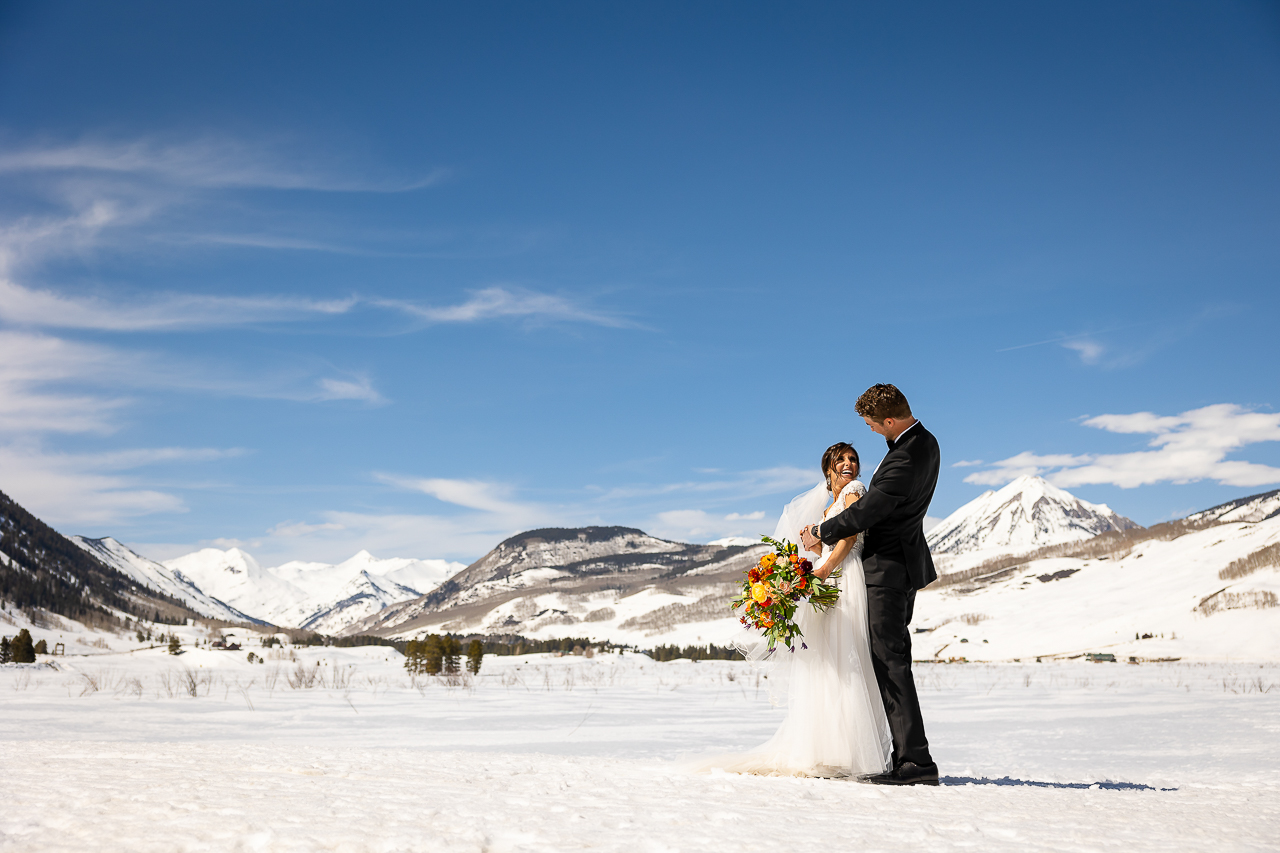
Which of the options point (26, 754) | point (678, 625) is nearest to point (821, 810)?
point (26, 754)

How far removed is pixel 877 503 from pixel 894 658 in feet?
2.80

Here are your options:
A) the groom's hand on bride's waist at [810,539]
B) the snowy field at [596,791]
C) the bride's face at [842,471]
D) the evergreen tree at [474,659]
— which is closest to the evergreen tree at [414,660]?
the evergreen tree at [474,659]

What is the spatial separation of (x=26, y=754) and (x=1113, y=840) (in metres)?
4.34

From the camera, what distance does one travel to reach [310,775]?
3.34 m

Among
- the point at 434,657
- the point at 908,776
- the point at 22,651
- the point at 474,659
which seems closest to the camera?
the point at 908,776

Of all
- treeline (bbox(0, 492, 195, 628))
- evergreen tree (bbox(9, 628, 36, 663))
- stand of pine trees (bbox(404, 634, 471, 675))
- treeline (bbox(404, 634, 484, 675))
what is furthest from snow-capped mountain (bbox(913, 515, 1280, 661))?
treeline (bbox(0, 492, 195, 628))

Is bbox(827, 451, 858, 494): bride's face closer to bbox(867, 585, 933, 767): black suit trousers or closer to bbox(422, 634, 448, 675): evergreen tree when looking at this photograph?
bbox(867, 585, 933, 767): black suit trousers

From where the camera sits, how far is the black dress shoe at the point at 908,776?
411cm

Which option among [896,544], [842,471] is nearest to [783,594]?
[896,544]

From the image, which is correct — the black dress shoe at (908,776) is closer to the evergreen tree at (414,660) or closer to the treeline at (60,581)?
the evergreen tree at (414,660)

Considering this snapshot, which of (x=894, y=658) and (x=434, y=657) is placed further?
(x=434, y=657)

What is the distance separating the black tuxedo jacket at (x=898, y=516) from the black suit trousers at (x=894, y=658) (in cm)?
8

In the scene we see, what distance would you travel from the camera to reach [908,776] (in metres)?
4.12

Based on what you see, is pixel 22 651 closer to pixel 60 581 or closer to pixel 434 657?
pixel 434 657
